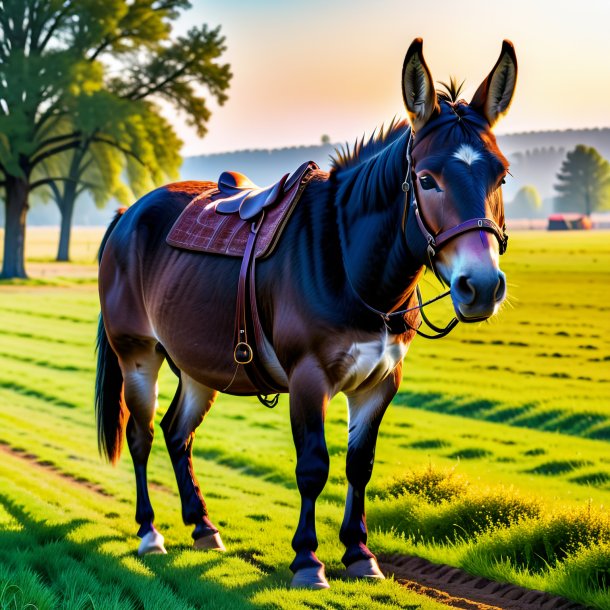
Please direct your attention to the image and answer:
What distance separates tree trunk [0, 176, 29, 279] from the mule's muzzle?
3725 cm

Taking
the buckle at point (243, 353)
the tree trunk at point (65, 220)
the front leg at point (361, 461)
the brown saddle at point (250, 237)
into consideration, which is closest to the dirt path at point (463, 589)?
the front leg at point (361, 461)

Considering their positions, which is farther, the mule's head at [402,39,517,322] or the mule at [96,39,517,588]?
the mule at [96,39,517,588]

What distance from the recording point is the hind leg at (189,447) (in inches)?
266

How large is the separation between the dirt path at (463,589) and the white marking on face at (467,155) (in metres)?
2.78

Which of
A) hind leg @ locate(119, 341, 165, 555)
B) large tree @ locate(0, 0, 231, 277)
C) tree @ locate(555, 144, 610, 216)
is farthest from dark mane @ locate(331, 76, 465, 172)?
tree @ locate(555, 144, 610, 216)

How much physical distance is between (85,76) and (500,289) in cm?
3361

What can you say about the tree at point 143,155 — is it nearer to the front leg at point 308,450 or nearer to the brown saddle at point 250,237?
the brown saddle at point 250,237

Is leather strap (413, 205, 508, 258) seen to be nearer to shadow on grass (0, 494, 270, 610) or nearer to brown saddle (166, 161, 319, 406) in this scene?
brown saddle (166, 161, 319, 406)

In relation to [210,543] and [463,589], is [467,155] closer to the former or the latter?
[463,589]

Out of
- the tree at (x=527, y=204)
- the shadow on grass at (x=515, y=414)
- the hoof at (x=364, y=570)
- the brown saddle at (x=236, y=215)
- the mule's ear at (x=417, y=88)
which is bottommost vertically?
the shadow on grass at (x=515, y=414)

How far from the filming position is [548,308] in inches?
883

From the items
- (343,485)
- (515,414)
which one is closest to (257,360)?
(343,485)

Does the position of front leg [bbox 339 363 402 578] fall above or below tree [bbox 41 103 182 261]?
below

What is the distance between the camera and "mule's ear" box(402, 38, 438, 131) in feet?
15.2
